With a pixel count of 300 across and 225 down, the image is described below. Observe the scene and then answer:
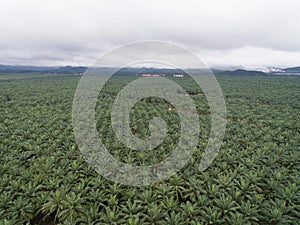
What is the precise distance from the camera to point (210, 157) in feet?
40.4

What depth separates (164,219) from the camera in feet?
25.7

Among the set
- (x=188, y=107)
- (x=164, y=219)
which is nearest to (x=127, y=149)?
(x=164, y=219)

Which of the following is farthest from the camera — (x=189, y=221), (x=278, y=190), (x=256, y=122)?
(x=256, y=122)

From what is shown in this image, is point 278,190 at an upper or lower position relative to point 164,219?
upper

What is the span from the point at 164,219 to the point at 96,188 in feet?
11.1

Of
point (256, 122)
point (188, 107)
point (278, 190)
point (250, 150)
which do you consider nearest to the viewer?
point (278, 190)

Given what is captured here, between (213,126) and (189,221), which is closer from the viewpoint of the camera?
(189,221)

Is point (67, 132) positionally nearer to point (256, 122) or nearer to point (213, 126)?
point (213, 126)

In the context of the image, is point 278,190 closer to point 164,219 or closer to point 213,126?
point 164,219

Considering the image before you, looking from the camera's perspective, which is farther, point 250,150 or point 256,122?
point 256,122

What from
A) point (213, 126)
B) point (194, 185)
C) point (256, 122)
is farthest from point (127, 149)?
point (256, 122)

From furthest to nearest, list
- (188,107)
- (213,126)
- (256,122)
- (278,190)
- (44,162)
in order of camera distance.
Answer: (188,107)
(256,122)
(213,126)
(44,162)
(278,190)

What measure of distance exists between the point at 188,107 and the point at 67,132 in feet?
56.3

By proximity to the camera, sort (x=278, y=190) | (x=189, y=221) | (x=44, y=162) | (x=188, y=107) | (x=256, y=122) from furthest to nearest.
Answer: (x=188, y=107) → (x=256, y=122) → (x=44, y=162) → (x=278, y=190) → (x=189, y=221)
